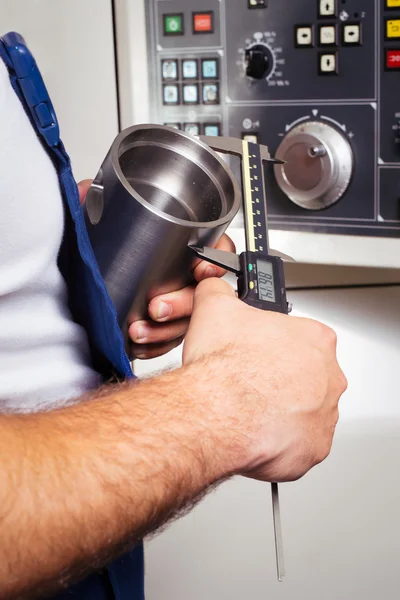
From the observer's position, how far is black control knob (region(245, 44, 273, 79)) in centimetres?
83

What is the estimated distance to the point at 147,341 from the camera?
740 millimetres

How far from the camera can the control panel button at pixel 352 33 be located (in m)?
0.79

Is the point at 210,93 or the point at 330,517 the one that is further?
the point at 330,517

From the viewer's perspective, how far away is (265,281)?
66 cm

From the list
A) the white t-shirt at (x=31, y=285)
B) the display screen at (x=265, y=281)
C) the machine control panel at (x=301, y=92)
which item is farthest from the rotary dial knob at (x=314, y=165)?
the white t-shirt at (x=31, y=285)

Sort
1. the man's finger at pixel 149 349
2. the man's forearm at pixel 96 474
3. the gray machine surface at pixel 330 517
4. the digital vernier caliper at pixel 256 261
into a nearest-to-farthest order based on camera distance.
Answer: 1. the man's forearm at pixel 96 474
2. the digital vernier caliper at pixel 256 261
3. the man's finger at pixel 149 349
4. the gray machine surface at pixel 330 517

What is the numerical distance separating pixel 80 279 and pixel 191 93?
0.31 metres

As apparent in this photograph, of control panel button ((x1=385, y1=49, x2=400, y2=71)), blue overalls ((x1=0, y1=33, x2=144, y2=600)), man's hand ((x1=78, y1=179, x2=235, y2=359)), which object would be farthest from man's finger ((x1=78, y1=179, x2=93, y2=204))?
control panel button ((x1=385, y1=49, x2=400, y2=71))

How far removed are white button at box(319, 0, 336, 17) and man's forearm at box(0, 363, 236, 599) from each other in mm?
437

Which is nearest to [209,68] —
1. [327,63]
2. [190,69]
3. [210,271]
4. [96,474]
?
[190,69]

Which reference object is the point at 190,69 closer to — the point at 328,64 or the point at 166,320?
the point at 328,64

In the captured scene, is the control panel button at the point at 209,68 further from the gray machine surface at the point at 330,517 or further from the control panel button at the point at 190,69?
the gray machine surface at the point at 330,517

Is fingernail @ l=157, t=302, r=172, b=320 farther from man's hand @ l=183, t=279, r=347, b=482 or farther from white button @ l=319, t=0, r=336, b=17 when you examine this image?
white button @ l=319, t=0, r=336, b=17

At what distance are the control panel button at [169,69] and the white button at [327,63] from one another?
16 cm
